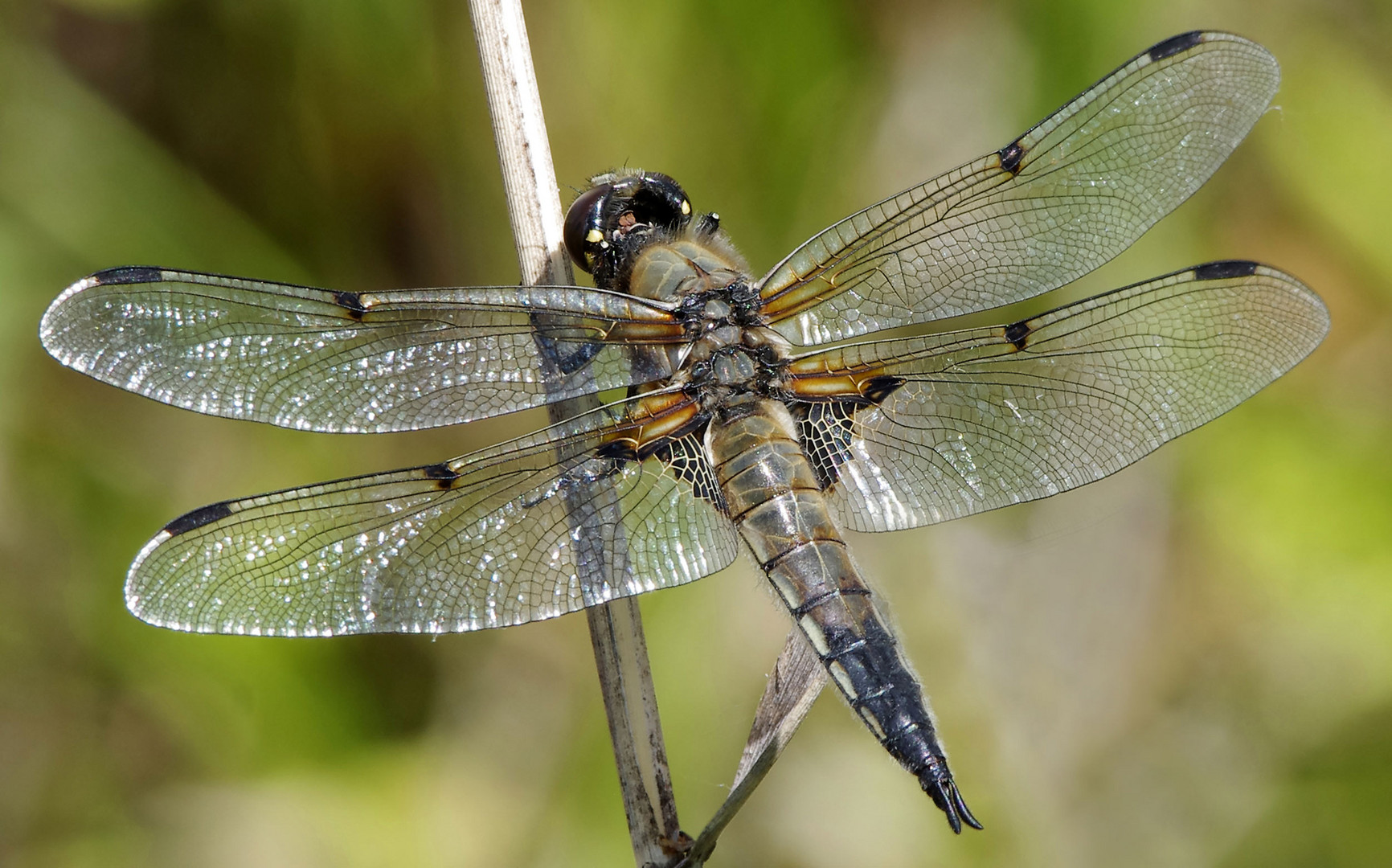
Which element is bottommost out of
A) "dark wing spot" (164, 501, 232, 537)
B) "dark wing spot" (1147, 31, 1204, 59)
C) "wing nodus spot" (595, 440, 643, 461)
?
"dark wing spot" (164, 501, 232, 537)

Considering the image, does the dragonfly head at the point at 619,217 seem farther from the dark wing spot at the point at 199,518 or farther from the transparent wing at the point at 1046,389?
the dark wing spot at the point at 199,518

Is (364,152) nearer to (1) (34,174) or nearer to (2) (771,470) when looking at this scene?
(1) (34,174)

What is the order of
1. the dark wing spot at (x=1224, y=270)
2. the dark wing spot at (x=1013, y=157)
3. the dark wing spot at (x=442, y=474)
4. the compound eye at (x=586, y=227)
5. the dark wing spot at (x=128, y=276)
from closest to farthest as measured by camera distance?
the dark wing spot at (x=128, y=276), the dark wing spot at (x=442, y=474), the dark wing spot at (x=1224, y=270), the dark wing spot at (x=1013, y=157), the compound eye at (x=586, y=227)

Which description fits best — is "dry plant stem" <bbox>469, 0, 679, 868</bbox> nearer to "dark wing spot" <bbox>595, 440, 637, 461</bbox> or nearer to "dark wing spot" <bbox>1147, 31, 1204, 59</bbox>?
"dark wing spot" <bbox>595, 440, 637, 461</bbox>

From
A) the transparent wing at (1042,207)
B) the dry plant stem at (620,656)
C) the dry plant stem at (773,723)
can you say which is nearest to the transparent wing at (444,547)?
the dry plant stem at (620,656)

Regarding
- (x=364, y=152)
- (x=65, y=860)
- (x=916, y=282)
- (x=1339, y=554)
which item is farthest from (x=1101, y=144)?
(x=65, y=860)

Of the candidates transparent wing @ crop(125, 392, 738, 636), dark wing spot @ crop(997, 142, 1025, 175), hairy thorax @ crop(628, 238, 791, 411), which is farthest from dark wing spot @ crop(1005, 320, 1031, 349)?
transparent wing @ crop(125, 392, 738, 636)

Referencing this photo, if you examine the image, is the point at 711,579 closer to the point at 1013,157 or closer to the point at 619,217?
the point at 619,217

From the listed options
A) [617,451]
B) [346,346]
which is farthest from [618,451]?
[346,346]
